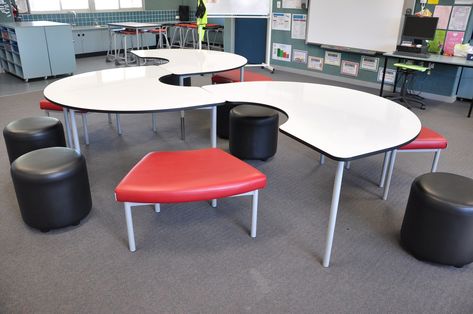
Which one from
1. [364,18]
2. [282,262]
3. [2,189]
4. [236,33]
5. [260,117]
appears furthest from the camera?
[236,33]

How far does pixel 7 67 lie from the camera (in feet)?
21.2

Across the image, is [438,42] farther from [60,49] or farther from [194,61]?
[60,49]

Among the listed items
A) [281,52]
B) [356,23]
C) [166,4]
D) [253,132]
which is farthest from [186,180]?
[166,4]

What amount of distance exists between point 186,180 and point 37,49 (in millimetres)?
5137

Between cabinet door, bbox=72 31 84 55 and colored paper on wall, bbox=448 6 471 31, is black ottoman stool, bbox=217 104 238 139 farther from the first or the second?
cabinet door, bbox=72 31 84 55

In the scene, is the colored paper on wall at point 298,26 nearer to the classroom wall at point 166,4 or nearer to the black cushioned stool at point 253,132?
the black cushioned stool at point 253,132

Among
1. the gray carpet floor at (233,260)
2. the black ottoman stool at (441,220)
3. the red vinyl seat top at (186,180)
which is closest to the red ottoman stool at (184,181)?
the red vinyl seat top at (186,180)

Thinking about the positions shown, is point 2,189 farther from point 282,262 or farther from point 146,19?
point 146,19

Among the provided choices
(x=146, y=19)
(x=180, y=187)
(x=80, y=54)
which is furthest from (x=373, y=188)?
(x=146, y=19)

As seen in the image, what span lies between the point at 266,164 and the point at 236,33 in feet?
16.2

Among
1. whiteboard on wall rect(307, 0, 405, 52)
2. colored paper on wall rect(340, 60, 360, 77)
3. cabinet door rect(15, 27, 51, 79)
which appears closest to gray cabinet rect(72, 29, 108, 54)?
cabinet door rect(15, 27, 51, 79)

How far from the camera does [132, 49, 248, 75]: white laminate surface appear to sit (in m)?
3.33

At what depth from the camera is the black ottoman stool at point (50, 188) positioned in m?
2.13

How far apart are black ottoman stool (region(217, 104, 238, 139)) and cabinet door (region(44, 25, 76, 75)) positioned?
381 cm
